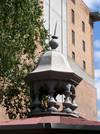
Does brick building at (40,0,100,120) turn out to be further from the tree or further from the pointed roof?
the pointed roof

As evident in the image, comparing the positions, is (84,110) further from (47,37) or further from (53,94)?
(53,94)

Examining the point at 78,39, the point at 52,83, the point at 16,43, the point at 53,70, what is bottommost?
the point at 52,83

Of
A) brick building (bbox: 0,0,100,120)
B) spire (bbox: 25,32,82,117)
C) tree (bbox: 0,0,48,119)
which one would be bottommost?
spire (bbox: 25,32,82,117)

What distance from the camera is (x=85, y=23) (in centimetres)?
5991

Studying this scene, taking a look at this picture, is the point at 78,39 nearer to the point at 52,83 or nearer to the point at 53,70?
the point at 52,83

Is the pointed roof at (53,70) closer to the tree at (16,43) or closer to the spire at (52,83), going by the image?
the spire at (52,83)

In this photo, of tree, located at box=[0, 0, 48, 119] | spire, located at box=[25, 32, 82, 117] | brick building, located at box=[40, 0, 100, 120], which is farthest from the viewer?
brick building, located at box=[40, 0, 100, 120]

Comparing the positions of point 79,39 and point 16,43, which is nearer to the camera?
point 16,43

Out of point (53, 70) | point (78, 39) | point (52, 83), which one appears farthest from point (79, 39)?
point (53, 70)

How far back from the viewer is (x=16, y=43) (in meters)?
21.5

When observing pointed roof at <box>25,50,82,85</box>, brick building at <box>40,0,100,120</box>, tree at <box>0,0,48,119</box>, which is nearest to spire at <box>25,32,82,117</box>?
pointed roof at <box>25,50,82,85</box>

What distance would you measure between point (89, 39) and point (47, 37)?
123 feet

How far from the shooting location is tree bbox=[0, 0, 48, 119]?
21.0 m
